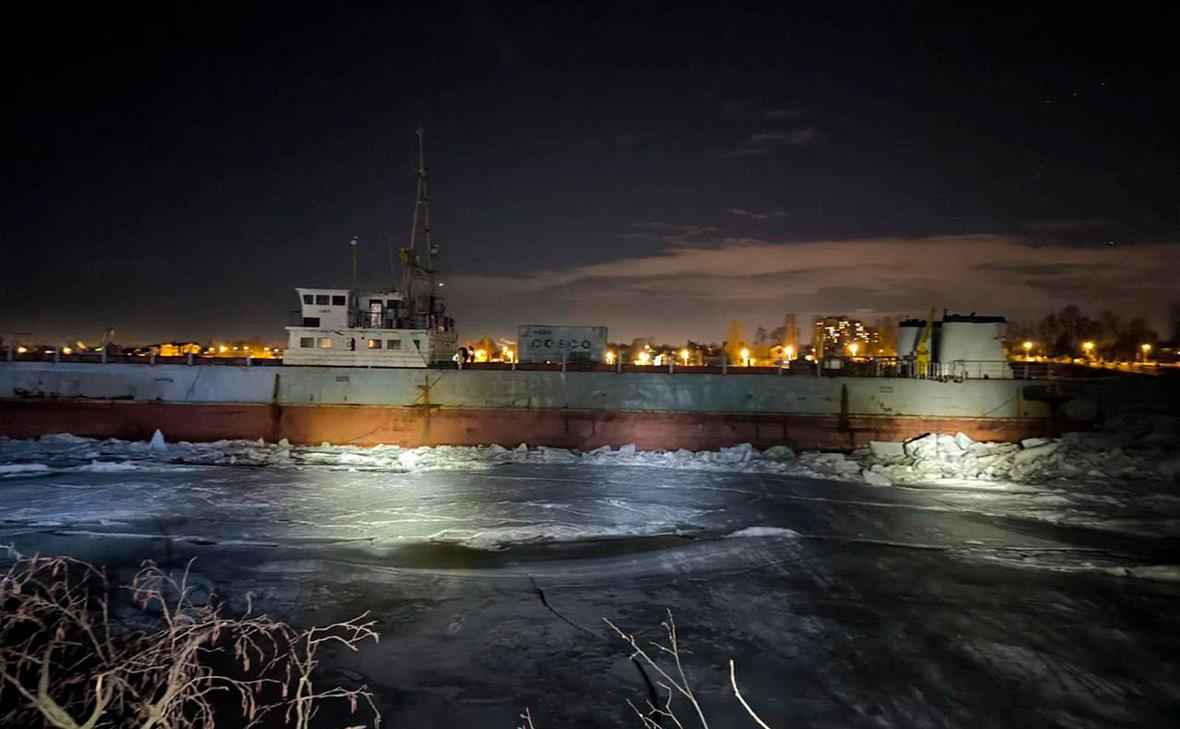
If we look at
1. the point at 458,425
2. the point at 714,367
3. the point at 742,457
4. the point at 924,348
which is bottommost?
the point at 742,457

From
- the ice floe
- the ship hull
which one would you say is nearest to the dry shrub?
the ice floe

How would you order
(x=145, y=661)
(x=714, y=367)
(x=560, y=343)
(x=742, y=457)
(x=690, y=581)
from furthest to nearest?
(x=560, y=343) → (x=714, y=367) → (x=742, y=457) → (x=690, y=581) → (x=145, y=661)

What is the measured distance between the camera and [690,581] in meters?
11.8

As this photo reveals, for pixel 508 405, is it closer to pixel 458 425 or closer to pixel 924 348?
pixel 458 425

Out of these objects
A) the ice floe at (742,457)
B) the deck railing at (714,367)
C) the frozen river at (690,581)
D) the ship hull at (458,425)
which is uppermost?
the deck railing at (714,367)

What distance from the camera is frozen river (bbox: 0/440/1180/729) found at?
8.04 metres

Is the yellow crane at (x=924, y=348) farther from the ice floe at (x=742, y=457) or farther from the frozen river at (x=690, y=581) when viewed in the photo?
the frozen river at (x=690, y=581)

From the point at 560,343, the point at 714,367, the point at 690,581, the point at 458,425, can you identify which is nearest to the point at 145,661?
the point at 690,581

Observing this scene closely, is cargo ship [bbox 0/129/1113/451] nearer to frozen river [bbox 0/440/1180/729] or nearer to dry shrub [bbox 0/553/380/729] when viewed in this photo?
frozen river [bbox 0/440/1180/729]

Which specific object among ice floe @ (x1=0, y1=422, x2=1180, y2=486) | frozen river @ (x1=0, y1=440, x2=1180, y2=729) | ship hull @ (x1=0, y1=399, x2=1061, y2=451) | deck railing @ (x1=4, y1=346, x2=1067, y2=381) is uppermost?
deck railing @ (x1=4, y1=346, x2=1067, y2=381)

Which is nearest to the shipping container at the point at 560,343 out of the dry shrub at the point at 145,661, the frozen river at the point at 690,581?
the frozen river at the point at 690,581

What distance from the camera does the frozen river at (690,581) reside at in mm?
8039

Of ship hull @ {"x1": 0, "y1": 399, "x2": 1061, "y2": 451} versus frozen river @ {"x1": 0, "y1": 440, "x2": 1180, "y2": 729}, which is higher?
ship hull @ {"x1": 0, "y1": 399, "x2": 1061, "y2": 451}

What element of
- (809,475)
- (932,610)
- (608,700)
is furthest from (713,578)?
(809,475)
